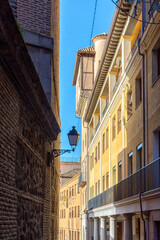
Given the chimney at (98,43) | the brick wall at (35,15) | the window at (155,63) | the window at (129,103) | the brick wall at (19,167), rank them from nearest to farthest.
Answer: the brick wall at (19,167) → the window at (155,63) → the brick wall at (35,15) → the window at (129,103) → the chimney at (98,43)

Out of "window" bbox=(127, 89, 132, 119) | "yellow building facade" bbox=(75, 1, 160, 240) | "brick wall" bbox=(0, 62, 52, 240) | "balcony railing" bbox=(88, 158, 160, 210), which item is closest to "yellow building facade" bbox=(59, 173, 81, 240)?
"yellow building facade" bbox=(75, 1, 160, 240)

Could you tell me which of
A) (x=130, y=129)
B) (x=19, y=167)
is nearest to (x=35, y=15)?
(x=130, y=129)

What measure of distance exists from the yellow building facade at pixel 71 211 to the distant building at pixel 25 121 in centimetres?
3602

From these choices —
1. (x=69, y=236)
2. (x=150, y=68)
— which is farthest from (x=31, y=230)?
(x=69, y=236)

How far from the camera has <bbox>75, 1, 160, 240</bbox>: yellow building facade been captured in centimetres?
1463

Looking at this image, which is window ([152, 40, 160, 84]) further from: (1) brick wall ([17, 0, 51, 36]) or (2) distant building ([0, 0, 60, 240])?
(1) brick wall ([17, 0, 51, 36])

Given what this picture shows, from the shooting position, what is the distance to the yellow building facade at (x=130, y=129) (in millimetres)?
14633

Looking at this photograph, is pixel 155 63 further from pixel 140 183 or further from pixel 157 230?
pixel 157 230

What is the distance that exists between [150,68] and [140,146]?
332 cm

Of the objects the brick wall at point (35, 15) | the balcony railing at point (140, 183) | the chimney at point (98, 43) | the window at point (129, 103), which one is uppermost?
the chimney at point (98, 43)

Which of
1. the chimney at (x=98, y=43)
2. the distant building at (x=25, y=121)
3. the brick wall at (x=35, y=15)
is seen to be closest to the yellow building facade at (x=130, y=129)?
the distant building at (x=25, y=121)

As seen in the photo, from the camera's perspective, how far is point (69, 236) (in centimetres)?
5966

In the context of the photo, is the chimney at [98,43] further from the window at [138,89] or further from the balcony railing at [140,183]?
the window at [138,89]

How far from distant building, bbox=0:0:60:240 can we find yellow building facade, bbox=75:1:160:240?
297 centimetres
